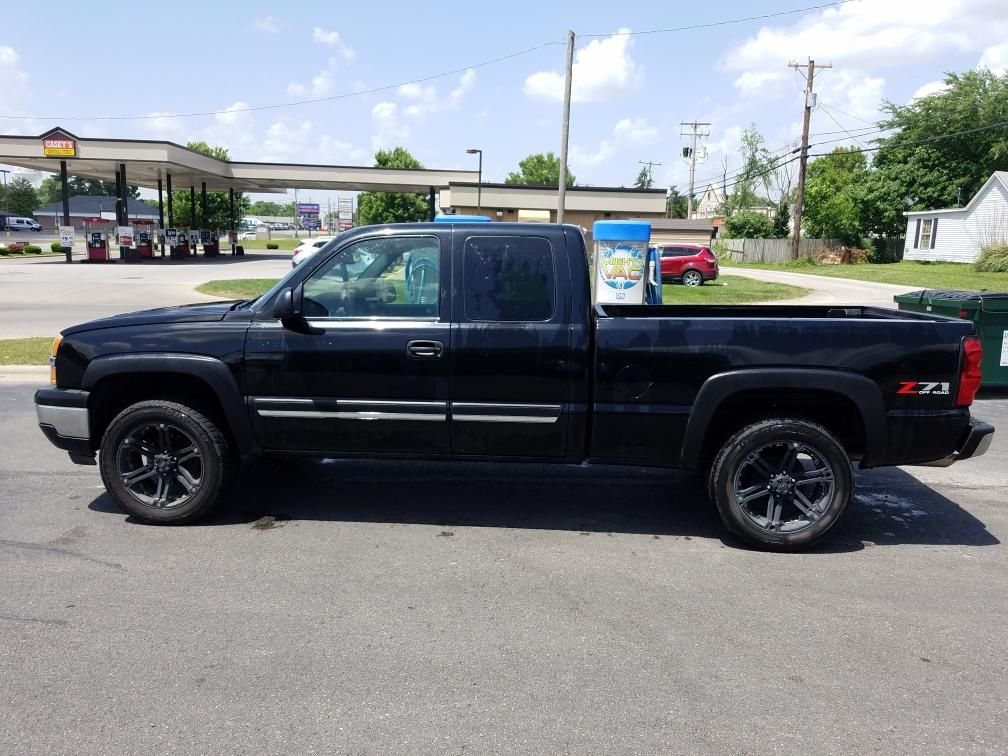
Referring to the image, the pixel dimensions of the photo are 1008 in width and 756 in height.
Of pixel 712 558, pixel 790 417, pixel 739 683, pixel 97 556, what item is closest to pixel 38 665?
pixel 97 556

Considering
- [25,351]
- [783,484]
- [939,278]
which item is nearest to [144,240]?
[25,351]

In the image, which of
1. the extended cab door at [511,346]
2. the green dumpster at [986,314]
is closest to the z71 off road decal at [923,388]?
the extended cab door at [511,346]

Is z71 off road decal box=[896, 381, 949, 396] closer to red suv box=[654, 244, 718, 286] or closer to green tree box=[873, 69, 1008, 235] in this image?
red suv box=[654, 244, 718, 286]

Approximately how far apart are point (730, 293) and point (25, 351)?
18649 millimetres

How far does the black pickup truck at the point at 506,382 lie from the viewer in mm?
4496

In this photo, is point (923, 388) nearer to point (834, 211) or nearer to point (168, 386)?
point (168, 386)

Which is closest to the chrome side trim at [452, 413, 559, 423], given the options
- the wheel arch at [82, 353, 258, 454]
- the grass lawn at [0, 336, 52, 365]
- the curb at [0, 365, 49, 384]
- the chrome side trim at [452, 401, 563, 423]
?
the chrome side trim at [452, 401, 563, 423]

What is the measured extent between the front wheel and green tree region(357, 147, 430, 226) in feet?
136

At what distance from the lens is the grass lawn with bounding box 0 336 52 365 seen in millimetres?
10412

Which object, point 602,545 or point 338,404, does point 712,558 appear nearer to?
point 602,545

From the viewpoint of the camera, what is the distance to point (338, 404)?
15.6 feet

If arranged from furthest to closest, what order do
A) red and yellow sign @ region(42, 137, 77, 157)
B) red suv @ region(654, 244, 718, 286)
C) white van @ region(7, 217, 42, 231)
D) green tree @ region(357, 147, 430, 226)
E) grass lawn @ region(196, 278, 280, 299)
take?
white van @ region(7, 217, 42, 231) < green tree @ region(357, 147, 430, 226) < red and yellow sign @ region(42, 137, 77, 157) < red suv @ region(654, 244, 718, 286) < grass lawn @ region(196, 278, 280, 299)

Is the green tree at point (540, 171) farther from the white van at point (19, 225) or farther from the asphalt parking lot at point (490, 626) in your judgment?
the asphalt parking lot at point (490, 626)

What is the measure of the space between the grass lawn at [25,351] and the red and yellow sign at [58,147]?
2644 cm
